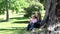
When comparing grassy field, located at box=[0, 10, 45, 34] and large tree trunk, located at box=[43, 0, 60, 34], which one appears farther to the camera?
grassy field, located at box=[0, 10, 45, 34]

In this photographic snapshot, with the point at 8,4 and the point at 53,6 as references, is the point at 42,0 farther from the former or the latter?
the point at 53,6

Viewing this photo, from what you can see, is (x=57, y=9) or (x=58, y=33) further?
(x=57, y=9)

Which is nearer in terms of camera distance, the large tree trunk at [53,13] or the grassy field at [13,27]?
the large tree trunk at [53,13]

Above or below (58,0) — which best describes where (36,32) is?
below

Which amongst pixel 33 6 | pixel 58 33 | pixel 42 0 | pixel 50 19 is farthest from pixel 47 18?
pixel 42 0

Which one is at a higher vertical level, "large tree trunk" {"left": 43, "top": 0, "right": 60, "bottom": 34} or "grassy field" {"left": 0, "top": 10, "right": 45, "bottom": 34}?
"large tree trunk" {"left": 43, "top": 0, "right": 60, "bottom": 34}

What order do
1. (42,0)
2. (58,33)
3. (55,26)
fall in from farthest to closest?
(42,0), (55,26), (58,33)

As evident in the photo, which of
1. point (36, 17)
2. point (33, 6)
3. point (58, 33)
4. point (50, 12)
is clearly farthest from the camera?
point (33, 6)

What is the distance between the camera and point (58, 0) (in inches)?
297

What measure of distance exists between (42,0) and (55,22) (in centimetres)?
3105

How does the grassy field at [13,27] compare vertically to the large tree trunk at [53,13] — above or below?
below

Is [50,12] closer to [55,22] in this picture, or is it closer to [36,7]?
[55,22]

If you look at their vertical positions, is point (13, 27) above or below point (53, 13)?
below

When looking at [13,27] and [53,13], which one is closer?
[53,13]
